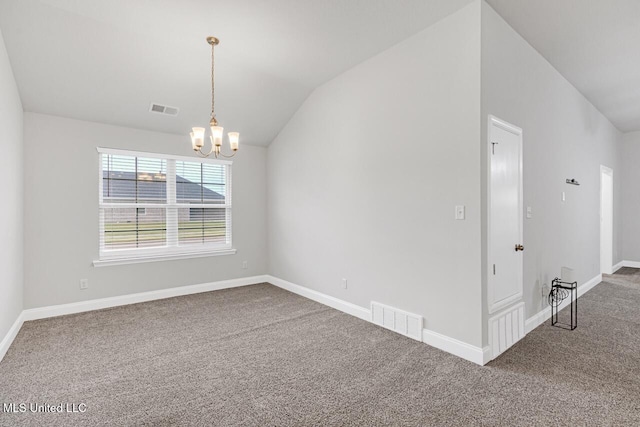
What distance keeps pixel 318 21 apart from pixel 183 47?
1507mm

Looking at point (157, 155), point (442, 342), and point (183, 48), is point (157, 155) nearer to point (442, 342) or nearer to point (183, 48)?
point (183, 48)

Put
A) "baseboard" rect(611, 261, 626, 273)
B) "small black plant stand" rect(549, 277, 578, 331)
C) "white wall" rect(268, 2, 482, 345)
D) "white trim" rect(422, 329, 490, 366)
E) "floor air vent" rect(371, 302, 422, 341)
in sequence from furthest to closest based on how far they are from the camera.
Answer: "baseboard" rect(611, 261, 626, 273)
"small black plant stand" rect(549, 277, 578, 331)
"floor air vent" rect(371, 302, 422, 341)
"white wall" rect(268, 2, 482, 345)
"white trim" rect(422, 329, 490, 366)

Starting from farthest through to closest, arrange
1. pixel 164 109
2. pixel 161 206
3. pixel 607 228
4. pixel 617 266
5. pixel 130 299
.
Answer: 1. pixel 617 266
2. pixel 607 228
3. pixel 161 206
4. pixel 130 299
5. pixel 164 109

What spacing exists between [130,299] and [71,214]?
136 centimetres

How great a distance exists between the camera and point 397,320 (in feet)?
11.1

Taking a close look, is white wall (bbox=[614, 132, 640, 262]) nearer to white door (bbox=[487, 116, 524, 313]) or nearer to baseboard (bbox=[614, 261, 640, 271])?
baseboard (bbox=[614, 261, 640, 271])

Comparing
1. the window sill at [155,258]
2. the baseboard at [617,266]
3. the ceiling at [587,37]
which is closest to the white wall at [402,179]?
the ceiling at [587,37]

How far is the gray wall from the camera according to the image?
6.76 metres

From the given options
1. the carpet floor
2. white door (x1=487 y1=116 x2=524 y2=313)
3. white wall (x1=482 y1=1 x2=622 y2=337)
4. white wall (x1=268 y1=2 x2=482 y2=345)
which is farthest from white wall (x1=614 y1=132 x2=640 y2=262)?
white wall (x1=268 y1=2 x2=482 y2=345)

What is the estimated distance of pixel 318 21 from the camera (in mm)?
3010

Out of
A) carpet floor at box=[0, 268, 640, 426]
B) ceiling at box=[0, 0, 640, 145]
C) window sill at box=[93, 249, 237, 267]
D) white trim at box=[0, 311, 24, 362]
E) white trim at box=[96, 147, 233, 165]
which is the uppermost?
ceiling at box=[0, 0, 640, 145]

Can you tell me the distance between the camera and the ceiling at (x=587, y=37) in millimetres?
2756

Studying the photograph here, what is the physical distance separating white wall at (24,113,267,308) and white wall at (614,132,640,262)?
28.9 ft

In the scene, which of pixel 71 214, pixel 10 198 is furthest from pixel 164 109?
pixel 10 198
